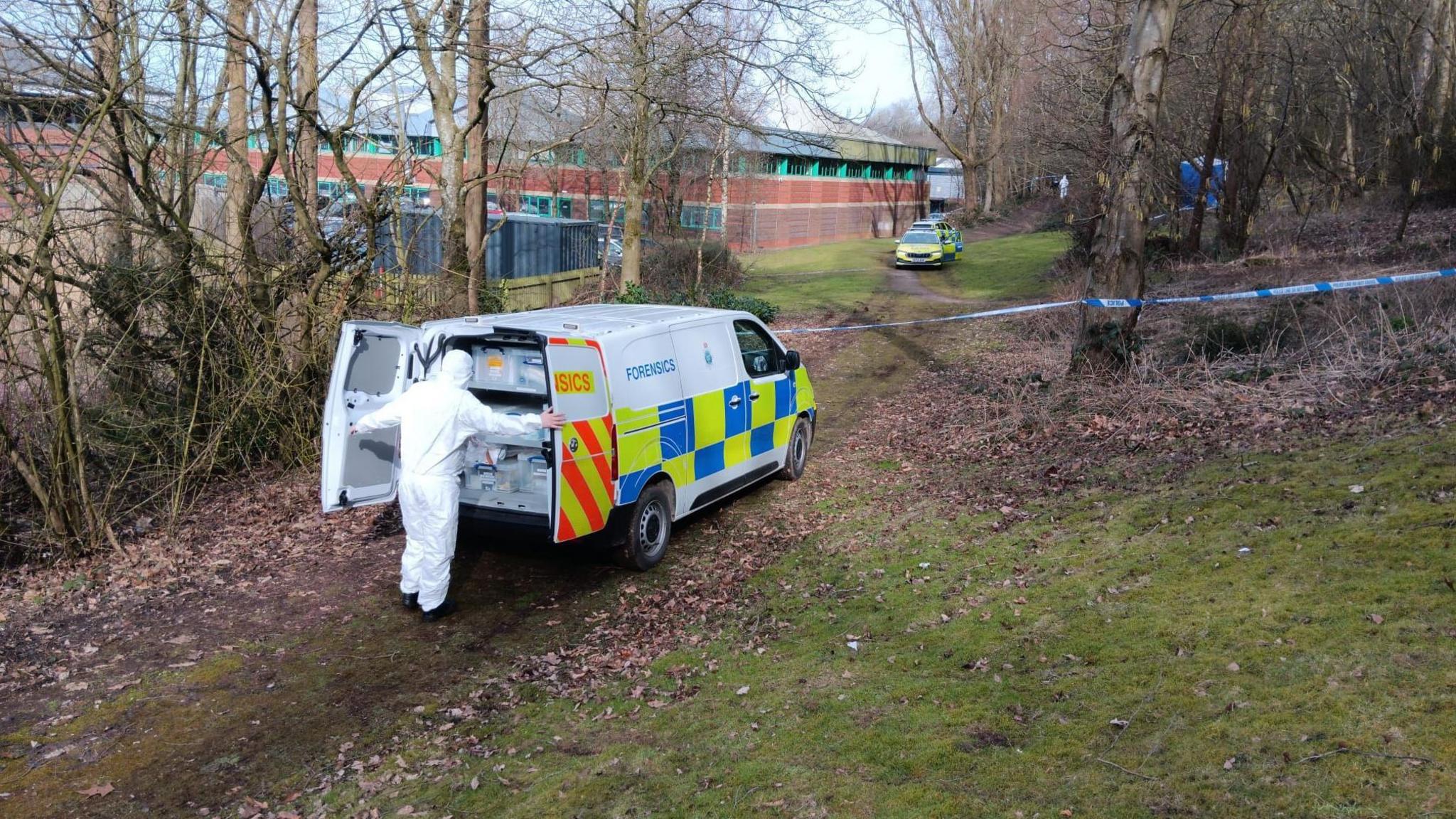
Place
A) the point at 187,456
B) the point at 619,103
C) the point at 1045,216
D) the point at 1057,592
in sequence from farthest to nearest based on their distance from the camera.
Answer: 1. the point at 1045,216
2. the point at 619,103
3. the point at 187,456
4. the point at 1057,592

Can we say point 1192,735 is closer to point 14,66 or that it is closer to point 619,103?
point 14,66

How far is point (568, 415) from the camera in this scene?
6.77 metres

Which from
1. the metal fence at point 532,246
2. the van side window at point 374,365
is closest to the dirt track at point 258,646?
the van side window at point 374,365

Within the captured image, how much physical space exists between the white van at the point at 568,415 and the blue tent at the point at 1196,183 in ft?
58.5

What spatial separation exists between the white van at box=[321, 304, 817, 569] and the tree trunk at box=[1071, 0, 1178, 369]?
205 inches

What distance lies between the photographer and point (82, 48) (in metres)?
8.15

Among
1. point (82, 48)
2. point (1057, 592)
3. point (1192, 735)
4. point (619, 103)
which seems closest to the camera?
point (1192, 735)

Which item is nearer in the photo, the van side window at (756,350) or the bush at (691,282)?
the van side window at (756,350)

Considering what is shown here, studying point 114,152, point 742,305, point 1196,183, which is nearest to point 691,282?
point 742,305

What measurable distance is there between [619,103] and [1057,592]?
17.7m

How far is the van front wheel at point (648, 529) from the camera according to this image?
7.46 meters

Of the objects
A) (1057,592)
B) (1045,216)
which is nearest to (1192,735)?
(1057,592)

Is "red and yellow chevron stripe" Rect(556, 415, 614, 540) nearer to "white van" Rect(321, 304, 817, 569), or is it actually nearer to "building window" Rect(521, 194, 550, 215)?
"white van" Rect(321, 304, 817, 569)

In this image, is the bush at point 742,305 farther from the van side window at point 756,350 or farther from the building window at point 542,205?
the building window at point 542,205
